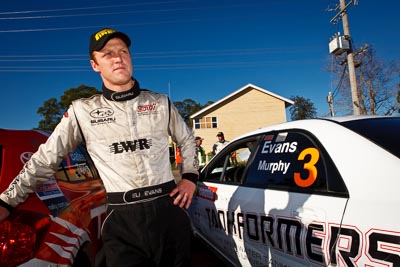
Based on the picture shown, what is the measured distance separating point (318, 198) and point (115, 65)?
1.47 m

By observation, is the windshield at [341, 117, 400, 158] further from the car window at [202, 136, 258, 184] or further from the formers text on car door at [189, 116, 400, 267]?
the car window at [202, 136, 258, 184]

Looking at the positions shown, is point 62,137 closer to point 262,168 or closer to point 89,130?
point 89,130

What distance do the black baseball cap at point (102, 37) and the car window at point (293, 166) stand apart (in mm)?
1424

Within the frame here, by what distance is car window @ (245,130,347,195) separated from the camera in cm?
215

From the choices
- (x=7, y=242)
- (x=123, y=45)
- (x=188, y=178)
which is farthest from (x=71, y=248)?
(x=123, y=45)

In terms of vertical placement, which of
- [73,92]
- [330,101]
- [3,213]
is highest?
[73,92]

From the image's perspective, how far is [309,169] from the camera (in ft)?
7.62

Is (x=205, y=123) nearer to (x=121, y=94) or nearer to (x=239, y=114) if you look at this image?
(x=239, y=114)

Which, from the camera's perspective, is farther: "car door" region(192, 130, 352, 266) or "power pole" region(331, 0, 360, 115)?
"power pole" region(331, 0, 360, 115)

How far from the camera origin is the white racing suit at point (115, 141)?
6.16 ft

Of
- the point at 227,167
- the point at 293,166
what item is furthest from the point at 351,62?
the point at 293,166

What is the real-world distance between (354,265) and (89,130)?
1.61 meters

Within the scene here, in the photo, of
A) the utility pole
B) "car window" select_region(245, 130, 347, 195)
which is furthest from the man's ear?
the utility pole

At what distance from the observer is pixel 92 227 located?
2639 mm
